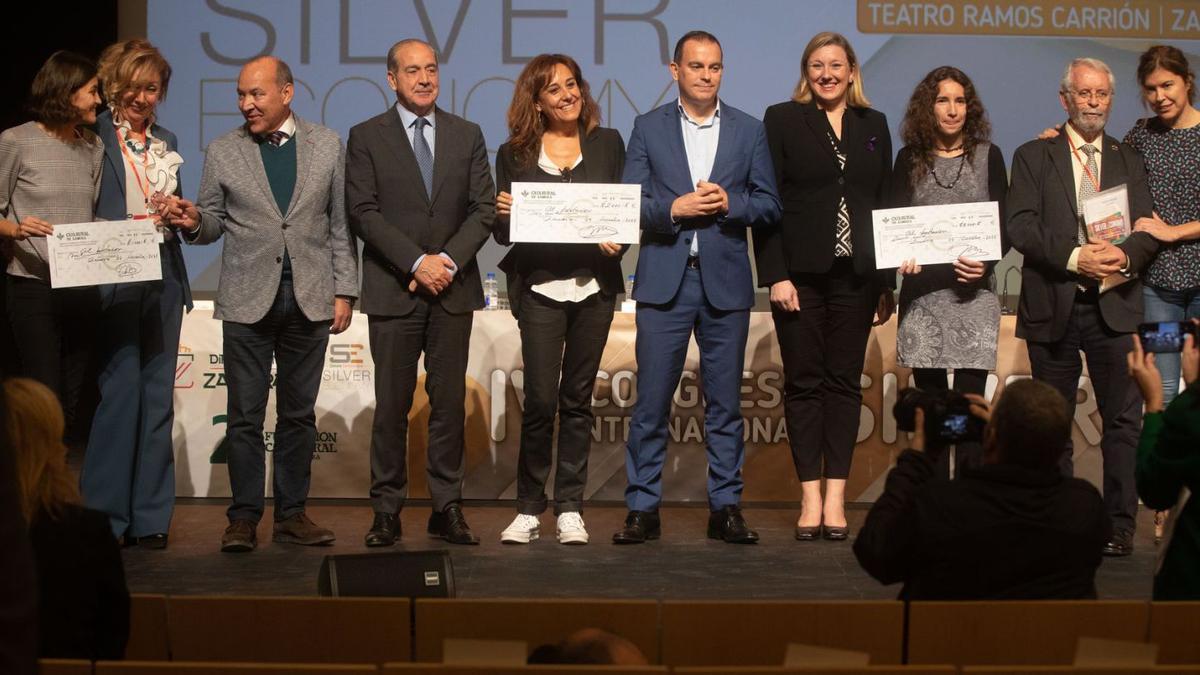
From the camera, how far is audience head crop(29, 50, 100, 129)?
15.7 ft

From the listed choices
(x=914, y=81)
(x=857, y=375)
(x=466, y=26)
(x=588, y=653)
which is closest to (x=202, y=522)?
(x=857, y=375)

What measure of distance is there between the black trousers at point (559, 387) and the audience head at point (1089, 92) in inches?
72.3

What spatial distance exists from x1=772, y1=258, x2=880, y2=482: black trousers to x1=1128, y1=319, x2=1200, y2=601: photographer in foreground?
2029 mm

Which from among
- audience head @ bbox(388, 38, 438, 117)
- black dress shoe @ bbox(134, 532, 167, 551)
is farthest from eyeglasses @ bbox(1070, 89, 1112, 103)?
black dress shoe @ bbox(134, 532, 167, 551)

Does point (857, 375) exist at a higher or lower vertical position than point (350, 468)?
higher

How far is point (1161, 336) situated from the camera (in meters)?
3.17

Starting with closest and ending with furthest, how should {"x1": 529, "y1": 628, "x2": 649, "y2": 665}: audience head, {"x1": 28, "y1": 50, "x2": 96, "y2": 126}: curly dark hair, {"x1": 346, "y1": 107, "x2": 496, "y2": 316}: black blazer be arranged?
1. {"x1": 529, "y1": 628, "x2": 649, "y2": 665}: audience head
2. {"x1": 28, "y1": 50, "x2": 96, "y2": 126}: curly dark hair
3. {"x1": 346, "y1": 107, "x2": 496, "y2": 316}: black blazer

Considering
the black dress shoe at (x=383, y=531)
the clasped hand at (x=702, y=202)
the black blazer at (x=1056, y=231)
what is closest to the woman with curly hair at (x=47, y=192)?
the black dress shoe at (x=383, y=531)

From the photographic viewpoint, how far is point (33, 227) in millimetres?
4719

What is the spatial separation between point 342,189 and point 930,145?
7.12 feet

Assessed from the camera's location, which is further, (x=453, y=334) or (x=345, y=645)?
(x=453, y=334)

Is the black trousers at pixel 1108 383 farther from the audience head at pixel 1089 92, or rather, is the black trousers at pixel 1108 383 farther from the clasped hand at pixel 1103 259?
the audience head at pixel 1089 92

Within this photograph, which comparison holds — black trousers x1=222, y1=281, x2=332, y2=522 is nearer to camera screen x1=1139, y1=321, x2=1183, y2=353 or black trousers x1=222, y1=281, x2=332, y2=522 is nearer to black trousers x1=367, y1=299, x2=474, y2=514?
black trousers x1=367, y1=299, x2=474, y2=514

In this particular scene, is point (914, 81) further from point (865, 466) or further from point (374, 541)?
point (374, 541)
